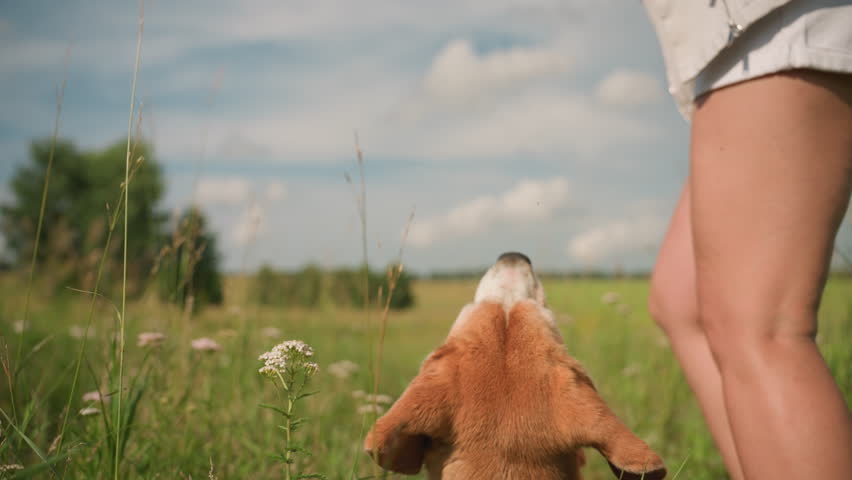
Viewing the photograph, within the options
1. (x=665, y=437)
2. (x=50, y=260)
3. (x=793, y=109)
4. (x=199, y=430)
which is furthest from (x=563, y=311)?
(x=50, y=260)

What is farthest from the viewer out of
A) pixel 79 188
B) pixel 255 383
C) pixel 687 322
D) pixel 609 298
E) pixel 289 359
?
pixel 79 188

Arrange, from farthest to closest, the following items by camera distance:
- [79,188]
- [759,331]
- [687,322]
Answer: [79,188] < [687,322] < [759,331]

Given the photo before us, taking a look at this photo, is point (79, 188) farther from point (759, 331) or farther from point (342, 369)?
point (759, 331)

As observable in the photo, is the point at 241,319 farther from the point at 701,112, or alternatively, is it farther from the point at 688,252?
the point at 701,112

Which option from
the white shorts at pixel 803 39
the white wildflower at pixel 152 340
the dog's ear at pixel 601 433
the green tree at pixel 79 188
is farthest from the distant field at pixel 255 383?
the green tree at pixel 79 188

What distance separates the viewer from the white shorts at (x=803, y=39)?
1.57 metres

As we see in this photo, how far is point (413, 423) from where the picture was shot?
1.99 metres

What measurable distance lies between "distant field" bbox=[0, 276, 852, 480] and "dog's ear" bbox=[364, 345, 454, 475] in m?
0.38

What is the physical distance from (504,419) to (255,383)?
9.28ft

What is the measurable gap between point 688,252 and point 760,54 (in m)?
1.00

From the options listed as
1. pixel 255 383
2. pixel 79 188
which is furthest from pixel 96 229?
pixel 79 188

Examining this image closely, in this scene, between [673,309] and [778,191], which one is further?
[673,309]

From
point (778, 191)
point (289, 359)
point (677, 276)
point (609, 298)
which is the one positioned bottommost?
point (289, 359)

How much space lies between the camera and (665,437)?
4.87m
